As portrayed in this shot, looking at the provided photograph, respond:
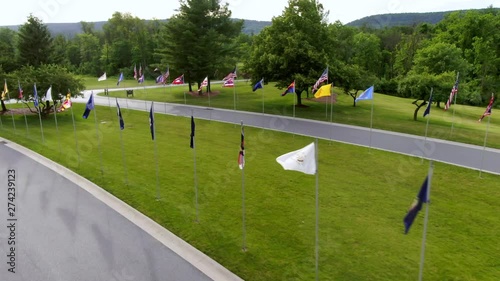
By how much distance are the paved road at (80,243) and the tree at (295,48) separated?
20.3 metres

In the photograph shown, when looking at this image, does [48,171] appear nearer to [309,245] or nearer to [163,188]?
[163,188]

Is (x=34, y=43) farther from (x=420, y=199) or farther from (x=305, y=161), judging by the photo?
(x=420, y=199)

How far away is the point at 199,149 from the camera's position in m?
20.6

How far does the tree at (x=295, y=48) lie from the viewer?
29.8 m

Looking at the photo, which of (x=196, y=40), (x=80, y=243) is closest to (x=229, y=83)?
(x=196, y=40)

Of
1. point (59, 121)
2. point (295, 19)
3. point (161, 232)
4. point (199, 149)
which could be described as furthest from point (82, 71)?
point (161, 232)

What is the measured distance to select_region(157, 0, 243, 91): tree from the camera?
4028 cm

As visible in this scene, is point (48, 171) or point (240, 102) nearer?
point (48, 171)

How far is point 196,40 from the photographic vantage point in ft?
133

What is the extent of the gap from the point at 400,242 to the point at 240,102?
29747mm

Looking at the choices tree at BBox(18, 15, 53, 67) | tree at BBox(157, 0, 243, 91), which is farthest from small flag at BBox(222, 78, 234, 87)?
tree at BBox(18, 15, 53, 67)

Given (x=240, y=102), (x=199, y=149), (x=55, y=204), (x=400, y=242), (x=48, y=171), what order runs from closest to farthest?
(x=400, y=242) → (x=55, y=204) → (x=48, y=171) → (x=199, y=149) → (x=240, y=102)

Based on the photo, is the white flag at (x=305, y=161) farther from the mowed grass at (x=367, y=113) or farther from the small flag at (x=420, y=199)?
the mowed grass at (x=367, y=113)

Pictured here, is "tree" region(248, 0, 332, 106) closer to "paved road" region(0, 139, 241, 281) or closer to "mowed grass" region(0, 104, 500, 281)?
"mowed grass" region(0, 104, 500, 281)
